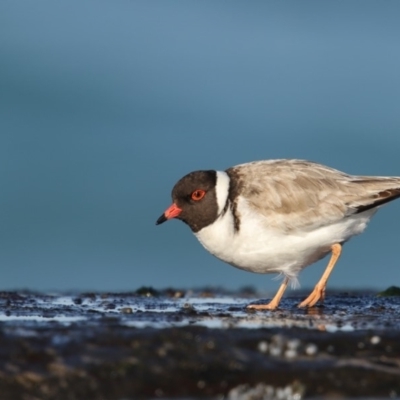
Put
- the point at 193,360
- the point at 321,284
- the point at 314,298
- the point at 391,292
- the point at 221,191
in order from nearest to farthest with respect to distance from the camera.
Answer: the point at 193,360 → the point at 221,191 → the point at 314,298 → the point at 321,284 → the point at 391,292

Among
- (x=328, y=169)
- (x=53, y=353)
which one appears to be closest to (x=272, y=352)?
(x=53, y=353)

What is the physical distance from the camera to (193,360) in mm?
6652

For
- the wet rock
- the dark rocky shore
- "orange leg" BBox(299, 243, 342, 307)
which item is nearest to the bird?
"orange leg" BBox(299, 243, 342, 307)

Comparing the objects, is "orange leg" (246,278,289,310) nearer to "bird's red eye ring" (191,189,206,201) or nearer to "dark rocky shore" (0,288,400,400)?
"bird's red eye ring" (191,189,206,201)

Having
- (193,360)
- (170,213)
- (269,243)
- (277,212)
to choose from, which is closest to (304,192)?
(277,212)

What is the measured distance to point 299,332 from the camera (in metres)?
7.48

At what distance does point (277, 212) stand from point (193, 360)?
411cm

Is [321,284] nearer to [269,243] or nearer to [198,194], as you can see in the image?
[269,243]

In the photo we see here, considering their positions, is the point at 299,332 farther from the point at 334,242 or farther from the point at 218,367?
the point at 334,242

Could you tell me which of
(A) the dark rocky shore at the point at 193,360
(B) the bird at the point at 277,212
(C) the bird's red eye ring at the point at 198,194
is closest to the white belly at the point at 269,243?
(B) the bird at the point at 277,212

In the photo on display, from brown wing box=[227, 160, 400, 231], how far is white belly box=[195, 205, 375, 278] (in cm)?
12

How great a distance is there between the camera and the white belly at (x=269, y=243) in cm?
1048

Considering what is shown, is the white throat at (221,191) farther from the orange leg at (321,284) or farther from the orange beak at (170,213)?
the orange leg at (321,284)

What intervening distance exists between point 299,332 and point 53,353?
6.40ft
